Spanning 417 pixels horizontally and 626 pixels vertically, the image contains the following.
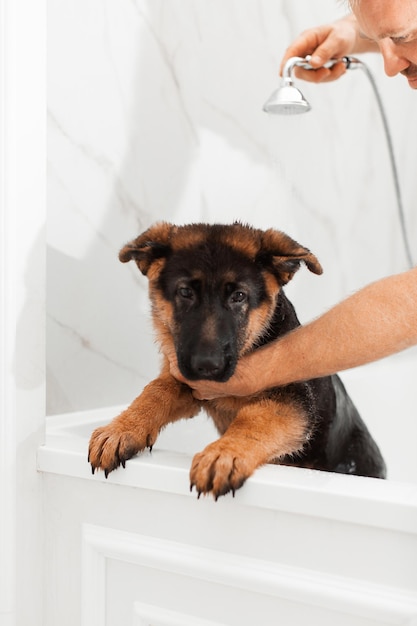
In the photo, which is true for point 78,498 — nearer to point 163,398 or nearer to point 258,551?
point 163,398

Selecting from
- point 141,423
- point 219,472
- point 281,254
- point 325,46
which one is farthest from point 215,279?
point 325,46

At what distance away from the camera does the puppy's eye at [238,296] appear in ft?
5.52

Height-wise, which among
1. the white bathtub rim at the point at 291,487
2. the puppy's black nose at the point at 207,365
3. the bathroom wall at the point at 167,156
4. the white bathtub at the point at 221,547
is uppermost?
the bathroom wall at the point at 167,156

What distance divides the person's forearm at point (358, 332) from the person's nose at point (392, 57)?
641 mm

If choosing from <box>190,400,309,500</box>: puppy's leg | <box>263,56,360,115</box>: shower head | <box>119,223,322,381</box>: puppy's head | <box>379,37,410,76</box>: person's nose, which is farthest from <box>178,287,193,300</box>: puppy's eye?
<box>263,56,360,115</box>: shower head

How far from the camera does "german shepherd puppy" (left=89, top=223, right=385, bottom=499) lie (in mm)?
1502

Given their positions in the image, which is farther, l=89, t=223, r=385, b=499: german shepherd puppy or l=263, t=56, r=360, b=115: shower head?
l=263, t=56, r=360, b=115: shower head

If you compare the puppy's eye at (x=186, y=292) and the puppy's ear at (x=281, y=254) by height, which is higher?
the puppy's ear at (x=281, y=254)

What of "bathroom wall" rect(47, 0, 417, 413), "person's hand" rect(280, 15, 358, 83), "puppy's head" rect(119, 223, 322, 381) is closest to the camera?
"puppy's head" rect(119, 223, 322, 381)

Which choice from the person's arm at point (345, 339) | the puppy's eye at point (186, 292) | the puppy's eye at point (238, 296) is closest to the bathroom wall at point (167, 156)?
the puppy's eye at point (186, 292)

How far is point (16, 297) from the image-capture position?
1558 millimetres

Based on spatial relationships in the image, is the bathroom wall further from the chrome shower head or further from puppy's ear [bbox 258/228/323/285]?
puppy's ear [bbox 258/228/323/285]

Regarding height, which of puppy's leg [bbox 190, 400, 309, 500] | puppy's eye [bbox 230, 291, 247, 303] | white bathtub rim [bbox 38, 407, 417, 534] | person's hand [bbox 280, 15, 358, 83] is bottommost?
white bathtub rim [bbox 38, 407, 417, 534]

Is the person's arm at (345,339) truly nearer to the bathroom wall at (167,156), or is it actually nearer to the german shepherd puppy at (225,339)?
the german shepherd puppy at (225,339)
